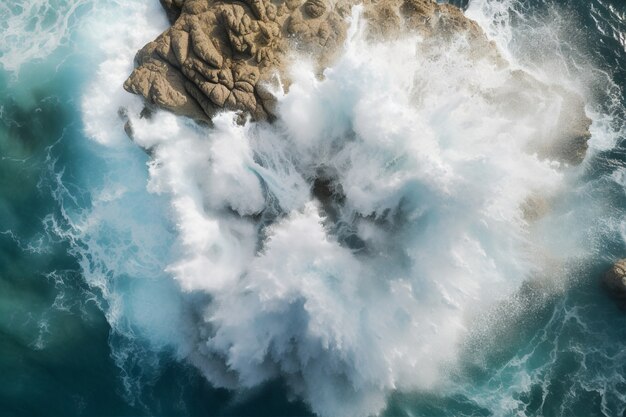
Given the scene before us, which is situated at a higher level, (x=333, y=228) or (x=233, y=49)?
(x=233, y=49)

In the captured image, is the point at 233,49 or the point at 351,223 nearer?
the point at 351,223

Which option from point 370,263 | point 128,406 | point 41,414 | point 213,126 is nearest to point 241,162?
point 213,126

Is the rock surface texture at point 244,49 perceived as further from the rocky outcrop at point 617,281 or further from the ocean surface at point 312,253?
the rocky outcrop at point 617,281

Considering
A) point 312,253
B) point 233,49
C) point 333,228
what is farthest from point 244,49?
point 312,253

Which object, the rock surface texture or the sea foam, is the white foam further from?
the rock surface texture

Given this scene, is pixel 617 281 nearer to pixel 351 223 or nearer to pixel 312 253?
pixel 351 223

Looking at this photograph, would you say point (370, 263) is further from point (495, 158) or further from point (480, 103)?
point (480, 103)

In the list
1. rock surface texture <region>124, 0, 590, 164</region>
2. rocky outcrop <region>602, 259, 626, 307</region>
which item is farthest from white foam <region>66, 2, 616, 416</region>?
rocky outcrop <region>602, 259, 626, 307</region>
